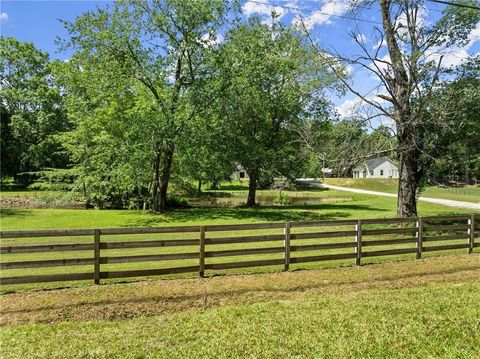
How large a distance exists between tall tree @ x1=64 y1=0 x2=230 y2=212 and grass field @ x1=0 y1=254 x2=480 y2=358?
47.5 ft

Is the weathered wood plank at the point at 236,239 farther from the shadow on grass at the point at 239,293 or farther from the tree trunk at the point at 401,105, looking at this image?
the tree trunk at the point at 401,105

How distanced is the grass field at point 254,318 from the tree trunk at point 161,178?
15.8m

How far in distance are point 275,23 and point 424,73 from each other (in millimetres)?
16879

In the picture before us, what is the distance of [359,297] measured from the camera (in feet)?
22.5

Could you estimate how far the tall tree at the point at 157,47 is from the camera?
826 inches

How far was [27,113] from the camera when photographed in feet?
154

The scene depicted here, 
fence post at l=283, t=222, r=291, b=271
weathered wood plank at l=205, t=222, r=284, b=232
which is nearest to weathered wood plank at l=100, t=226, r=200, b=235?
weathered wood plank at l=205, t=222, r=284, b=232

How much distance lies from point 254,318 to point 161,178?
1898 cm

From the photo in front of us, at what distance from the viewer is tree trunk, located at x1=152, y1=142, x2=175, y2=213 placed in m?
23.2

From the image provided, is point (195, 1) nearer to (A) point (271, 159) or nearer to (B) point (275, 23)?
(B) point (275, 23)

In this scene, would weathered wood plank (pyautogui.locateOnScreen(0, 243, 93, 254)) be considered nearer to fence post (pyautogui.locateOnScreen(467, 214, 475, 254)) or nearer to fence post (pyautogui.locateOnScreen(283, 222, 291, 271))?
fence post (pyautogui.locateOnScreen(283, 222, 291, 271))

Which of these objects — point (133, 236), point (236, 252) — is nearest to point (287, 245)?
point (236, 252)

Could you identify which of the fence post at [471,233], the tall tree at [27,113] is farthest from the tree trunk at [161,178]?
the tall tree at [27,113]

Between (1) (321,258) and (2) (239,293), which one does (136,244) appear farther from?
(1) (321,258)
